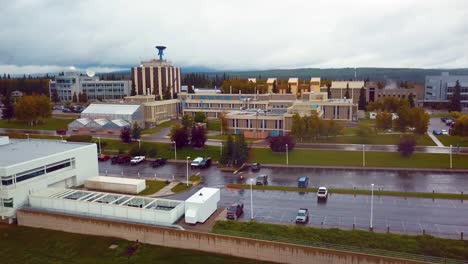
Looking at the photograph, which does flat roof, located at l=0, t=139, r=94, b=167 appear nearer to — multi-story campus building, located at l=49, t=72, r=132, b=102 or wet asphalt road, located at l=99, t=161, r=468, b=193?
wet asphalt road, located at l=99, t=161, r=468, b=193

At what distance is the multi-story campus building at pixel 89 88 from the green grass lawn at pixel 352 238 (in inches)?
3352

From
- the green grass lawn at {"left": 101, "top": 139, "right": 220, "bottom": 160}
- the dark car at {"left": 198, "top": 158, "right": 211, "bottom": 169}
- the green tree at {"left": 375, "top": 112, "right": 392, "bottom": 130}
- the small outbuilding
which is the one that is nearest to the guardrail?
the small outbuilding

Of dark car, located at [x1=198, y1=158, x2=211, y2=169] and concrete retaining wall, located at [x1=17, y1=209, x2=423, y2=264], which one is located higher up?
dark car, located at [x1=198, y1=158, x2=211, y2=169]

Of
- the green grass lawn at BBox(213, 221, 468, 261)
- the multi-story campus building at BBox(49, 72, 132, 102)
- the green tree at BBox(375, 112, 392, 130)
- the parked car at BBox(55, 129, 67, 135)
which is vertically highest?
the multi-story campus building at BBox(49, 72, 132, 102)

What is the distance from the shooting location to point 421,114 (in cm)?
4366

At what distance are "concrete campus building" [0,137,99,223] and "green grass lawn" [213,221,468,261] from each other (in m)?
12.3

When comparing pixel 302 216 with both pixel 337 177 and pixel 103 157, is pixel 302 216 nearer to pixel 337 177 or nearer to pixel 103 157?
pixel 337 177

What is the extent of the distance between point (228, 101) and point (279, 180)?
33760mm

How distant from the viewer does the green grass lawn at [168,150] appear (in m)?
40.4

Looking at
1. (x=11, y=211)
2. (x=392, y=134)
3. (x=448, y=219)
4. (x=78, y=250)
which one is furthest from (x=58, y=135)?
(x=448, y=219)

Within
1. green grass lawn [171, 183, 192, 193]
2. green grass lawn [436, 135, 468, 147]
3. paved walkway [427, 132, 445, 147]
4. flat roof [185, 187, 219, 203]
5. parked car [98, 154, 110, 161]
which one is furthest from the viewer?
paved walkway [427, 132, 445, 147]

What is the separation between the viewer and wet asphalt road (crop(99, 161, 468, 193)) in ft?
96.0

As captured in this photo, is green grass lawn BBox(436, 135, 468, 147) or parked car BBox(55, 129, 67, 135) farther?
parked car BBox(55, 129, 67, 135)

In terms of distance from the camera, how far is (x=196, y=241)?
20.2 m
